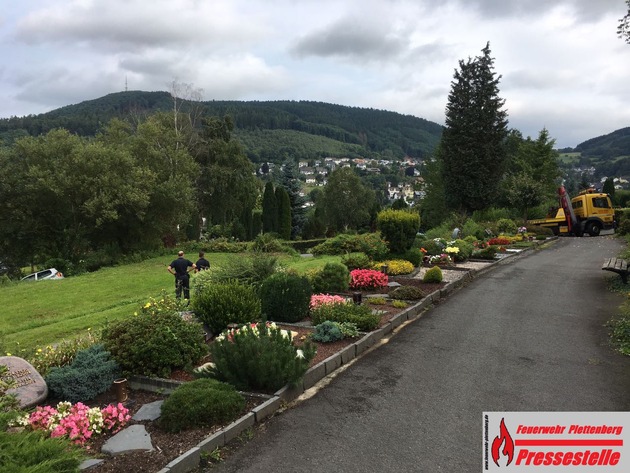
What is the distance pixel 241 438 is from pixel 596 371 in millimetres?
5381

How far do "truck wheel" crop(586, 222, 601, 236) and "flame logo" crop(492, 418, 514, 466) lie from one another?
32.5m

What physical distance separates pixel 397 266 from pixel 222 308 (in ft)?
26.4

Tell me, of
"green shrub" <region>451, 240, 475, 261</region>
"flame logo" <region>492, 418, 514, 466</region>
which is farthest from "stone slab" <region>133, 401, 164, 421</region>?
"green shrub" <region>451, 240, 475, 261</region>

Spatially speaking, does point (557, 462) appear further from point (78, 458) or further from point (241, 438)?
point (78, 458)

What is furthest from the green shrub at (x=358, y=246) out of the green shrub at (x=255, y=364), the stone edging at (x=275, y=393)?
Result: the green shrub at (x=255, y=364)

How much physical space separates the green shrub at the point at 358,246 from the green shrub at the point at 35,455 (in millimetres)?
13301

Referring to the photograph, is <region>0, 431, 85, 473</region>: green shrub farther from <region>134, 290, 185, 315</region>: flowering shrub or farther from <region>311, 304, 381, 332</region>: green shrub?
<region>311, 304, 381, 332</region>: green shrub

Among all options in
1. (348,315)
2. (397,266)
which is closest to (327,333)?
(348,315)

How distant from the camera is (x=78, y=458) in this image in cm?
388

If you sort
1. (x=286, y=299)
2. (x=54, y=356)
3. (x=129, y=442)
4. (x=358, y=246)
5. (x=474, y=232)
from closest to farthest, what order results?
(x=129, y=442) → (x=54, y=356) → (x=286, y=299) → (x=358, y=246) → (x=474, y=232)

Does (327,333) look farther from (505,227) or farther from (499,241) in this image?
(505,227)

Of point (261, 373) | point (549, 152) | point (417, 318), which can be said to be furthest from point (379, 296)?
point (549, 152)

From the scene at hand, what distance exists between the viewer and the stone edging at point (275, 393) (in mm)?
4461

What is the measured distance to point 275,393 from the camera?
590cm
